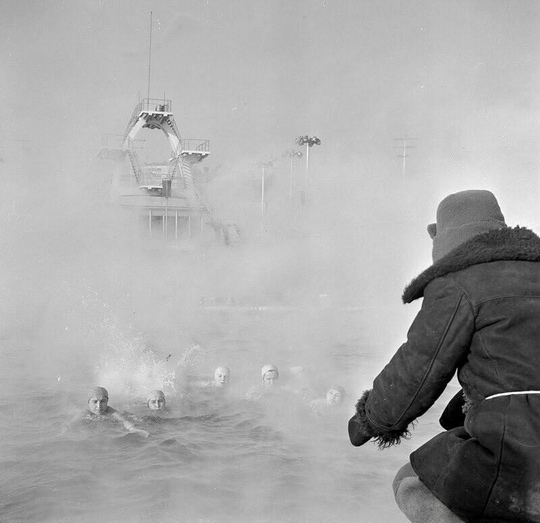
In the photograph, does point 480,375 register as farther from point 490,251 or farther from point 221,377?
point 221,377

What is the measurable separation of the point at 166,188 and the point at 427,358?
29937 millimetres

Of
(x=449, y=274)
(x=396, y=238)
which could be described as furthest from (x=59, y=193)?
(x=449, y=274)

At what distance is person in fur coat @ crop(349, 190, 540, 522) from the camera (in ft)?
4.52

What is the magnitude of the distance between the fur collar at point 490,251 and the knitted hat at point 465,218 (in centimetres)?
6

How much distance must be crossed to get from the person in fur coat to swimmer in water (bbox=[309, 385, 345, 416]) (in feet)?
18.5

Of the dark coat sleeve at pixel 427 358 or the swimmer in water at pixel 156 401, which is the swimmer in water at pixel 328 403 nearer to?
the swimmer in water at pixel 156 401

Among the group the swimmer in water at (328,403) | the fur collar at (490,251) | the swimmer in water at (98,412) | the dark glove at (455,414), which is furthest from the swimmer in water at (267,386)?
the fur collar at (490,251)

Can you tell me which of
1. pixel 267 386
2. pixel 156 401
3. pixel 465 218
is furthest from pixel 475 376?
pixel 267 386

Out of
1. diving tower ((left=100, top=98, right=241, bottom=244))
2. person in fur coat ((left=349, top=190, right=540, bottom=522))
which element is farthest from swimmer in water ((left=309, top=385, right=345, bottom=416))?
diving tower ((left=100, top=98, right=241, bottom=244))

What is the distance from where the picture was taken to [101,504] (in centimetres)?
406

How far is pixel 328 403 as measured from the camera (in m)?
7.30

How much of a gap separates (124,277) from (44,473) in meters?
11.9

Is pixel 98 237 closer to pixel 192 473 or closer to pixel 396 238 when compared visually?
pixel 396 238

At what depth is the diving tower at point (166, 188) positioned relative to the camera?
30.5m
